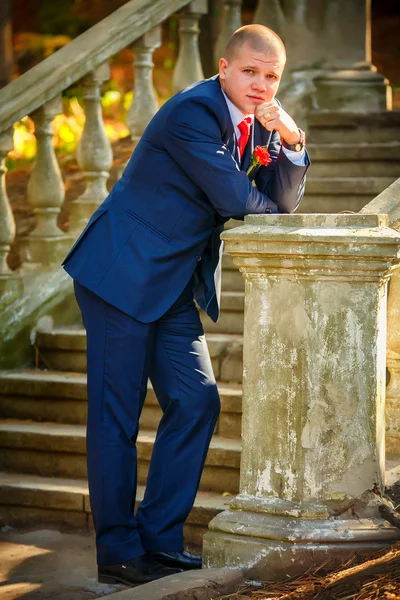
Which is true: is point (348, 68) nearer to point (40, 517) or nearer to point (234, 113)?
point (234, 113)

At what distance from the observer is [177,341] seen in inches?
148

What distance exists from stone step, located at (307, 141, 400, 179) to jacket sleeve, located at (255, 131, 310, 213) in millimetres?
2424

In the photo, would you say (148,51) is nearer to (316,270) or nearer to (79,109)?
(316,270)

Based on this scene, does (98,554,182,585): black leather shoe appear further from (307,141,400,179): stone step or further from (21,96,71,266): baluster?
(307,141,400,179): stone step

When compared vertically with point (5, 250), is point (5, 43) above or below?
above

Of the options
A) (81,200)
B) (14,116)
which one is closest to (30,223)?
(81,200)

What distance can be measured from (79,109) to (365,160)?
13.0 ft

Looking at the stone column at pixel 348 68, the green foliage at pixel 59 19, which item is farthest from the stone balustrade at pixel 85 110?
the green foliage at pixel 59 19

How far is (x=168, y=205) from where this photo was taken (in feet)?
11.9

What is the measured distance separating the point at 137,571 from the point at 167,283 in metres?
1.04

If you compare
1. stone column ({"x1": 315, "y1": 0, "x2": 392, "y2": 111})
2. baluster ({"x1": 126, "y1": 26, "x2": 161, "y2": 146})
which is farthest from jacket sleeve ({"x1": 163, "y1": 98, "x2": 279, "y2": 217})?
stone column ({"x1": 315, "y1": 0, "x2": 392, "y2": 111})

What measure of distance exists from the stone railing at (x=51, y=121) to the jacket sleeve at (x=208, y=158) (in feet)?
5.96

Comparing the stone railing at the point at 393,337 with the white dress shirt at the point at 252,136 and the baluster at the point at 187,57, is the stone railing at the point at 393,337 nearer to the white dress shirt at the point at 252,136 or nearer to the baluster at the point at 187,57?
the white dress shirt at the point at 252,136

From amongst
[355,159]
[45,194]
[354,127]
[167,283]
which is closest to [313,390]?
[167,283]
